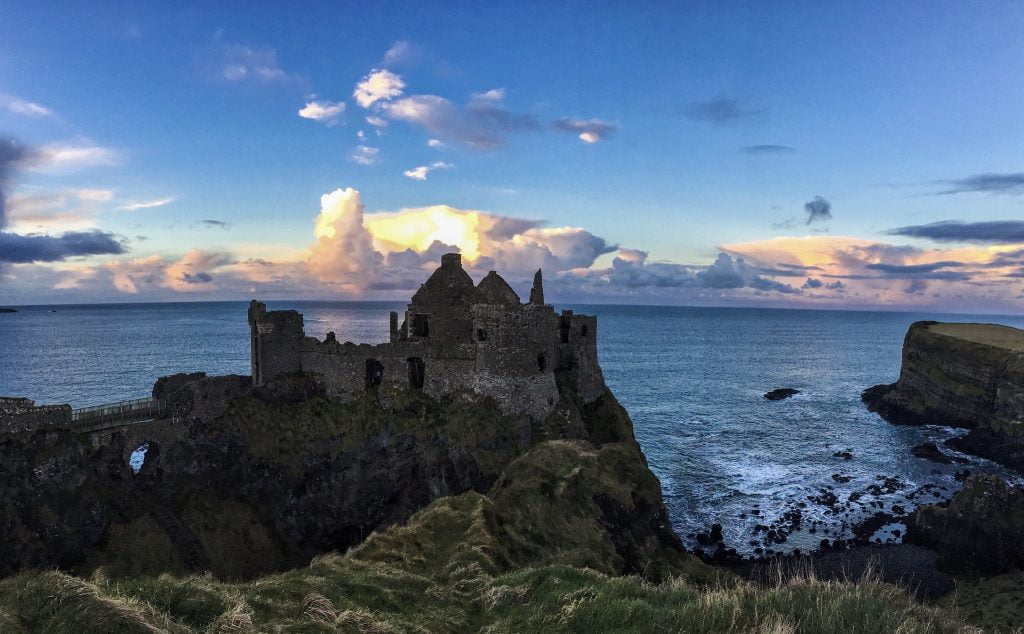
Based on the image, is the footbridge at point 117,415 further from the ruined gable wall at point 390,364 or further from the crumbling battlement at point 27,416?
the ruined gable wall at point 390,364

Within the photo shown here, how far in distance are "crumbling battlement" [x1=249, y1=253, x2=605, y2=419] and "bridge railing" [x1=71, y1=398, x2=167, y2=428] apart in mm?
6764

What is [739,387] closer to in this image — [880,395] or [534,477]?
[880,395]

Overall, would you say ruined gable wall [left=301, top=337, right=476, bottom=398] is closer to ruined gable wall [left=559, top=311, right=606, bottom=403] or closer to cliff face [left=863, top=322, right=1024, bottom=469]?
ruined gable wall [left=559, top=311, right=606, bottom=403]

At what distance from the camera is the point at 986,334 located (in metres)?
98.5

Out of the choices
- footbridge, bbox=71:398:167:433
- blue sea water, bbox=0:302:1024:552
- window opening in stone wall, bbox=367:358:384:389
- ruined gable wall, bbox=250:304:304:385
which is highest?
ruined gable wall, bbox=250:304:304:385

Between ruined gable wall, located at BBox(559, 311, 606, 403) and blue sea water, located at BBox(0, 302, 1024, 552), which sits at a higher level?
ruined gable wall, located at BBox(559, 311, 606, 403)

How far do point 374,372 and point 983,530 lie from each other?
1726 inches

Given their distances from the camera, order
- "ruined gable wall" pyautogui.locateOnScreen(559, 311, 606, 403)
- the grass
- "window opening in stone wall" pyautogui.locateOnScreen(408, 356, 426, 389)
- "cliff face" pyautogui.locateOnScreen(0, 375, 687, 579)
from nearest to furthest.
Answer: the grass → "cliff face" pyautogui.locateOnScreen(0, 375, 687, 579) → "window opening in stone wall" pyautogui.locateOnScreen(408, 356, 426, 389) → "ruined gable wall" pyautogui.locateOnScreen(559, 311, 606, 403)

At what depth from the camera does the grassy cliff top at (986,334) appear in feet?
287

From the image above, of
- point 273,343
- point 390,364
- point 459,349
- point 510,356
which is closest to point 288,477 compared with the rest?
point 273,343

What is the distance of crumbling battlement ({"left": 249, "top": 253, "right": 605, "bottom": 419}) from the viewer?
1478 inches

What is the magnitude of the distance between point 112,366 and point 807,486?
12200 centimetres

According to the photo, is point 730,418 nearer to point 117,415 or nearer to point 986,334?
point 986,334

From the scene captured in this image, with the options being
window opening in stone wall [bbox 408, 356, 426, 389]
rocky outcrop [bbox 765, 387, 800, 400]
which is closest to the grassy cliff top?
rocky outcrop [bbox 765, 387, 800, 400]
